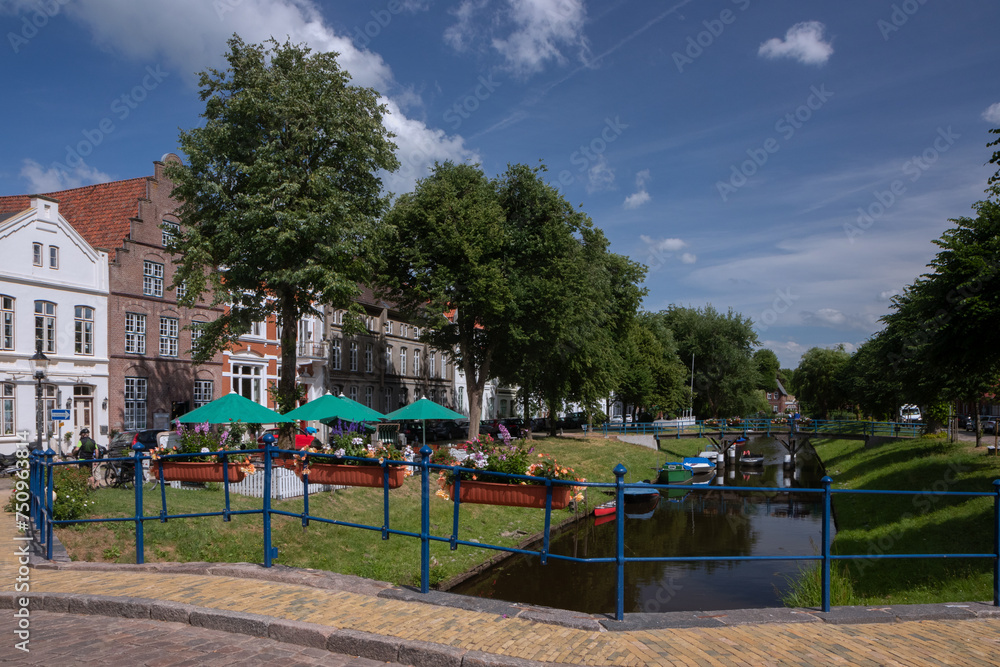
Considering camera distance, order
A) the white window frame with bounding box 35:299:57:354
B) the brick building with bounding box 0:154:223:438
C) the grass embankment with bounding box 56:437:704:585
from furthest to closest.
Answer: the brick building with bounding box 0:154:223:438 < the white window frame with bounding box 35:299:57:354 < the grass embankment with bounding box 56:437:704:585

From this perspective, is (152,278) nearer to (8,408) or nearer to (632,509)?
(8,408)

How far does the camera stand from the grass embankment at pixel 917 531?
13328mm

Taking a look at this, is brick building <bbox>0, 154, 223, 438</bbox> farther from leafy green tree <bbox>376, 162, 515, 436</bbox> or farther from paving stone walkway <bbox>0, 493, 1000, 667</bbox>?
paving stone walkway <bbox>0, 493, 1000, 667</bbox>

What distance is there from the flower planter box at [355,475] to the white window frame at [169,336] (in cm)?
2720

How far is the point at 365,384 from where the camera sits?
46.0m

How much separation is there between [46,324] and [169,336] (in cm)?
579

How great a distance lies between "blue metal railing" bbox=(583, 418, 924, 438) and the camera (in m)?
43.2

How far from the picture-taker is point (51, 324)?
27531mm

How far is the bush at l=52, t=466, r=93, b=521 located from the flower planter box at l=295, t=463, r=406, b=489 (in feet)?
18.1

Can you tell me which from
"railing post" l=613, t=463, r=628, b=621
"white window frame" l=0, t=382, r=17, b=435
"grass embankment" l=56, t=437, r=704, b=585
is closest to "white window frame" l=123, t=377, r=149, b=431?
"white window frame" l=0, t=382, r=17, b=435

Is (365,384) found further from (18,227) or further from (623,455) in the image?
(18,227)

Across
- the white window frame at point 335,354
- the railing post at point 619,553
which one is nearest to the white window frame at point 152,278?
the white window frame at point 335,354

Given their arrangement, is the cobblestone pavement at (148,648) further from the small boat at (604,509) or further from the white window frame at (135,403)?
the white window frame at (135,403)

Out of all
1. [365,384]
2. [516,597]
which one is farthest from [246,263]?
[365,384]
